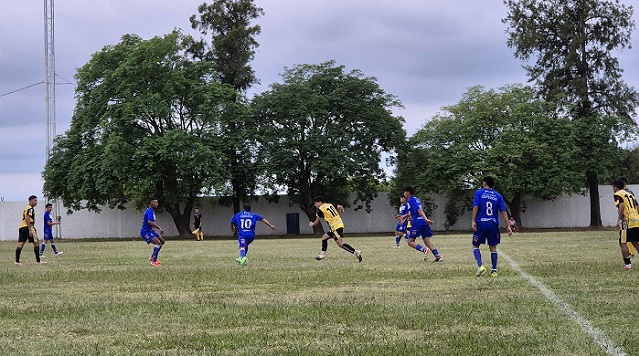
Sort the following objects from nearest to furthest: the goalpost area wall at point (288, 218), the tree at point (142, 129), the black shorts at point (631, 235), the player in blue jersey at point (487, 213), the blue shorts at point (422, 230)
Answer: the player in blue jersey at point (487, 213) → the black shorts at point (631, 235) → the blue shorts at point (422, 230) → the tree at point (142, 129) → the goalpost area wall at point (288, 218)

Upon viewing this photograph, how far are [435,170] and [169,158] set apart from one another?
20538 millimetres

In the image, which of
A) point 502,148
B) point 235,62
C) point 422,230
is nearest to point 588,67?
point 502,148

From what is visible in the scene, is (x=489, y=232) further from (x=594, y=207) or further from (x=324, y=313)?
(x=594, y=207)

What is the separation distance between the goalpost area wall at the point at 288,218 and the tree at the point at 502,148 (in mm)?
4168

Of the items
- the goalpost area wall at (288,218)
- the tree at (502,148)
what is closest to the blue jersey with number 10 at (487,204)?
the tree at (502,148)

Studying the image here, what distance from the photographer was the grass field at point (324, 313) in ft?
25.2

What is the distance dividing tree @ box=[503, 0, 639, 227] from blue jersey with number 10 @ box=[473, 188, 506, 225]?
Result: 4465cm

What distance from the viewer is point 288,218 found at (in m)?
67.1

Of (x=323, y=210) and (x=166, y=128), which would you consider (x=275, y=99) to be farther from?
(x=323, y=210)

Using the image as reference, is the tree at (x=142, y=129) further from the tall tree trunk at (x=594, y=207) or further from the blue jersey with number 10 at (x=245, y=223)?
the blue jersey with number 10 at (x=245, y=223)

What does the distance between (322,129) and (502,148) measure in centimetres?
1336

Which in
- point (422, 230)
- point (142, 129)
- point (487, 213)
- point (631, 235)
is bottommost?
point (631, 235)

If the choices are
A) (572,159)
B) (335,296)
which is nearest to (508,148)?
(572,159)

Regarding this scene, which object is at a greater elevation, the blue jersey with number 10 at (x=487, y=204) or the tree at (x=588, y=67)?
the tree at (x=588, y=67)
